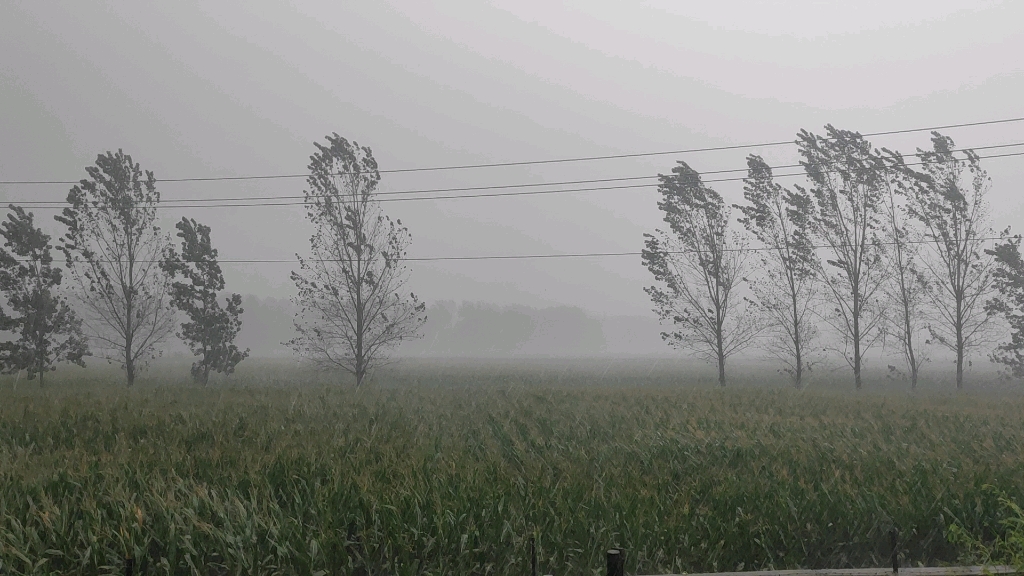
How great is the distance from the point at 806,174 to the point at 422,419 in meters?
25.1

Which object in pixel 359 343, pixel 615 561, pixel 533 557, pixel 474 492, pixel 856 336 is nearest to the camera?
pixel 615 561

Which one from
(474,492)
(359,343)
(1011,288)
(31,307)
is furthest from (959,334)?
(31,307)

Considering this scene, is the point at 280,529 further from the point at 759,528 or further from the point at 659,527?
the point at 759,528

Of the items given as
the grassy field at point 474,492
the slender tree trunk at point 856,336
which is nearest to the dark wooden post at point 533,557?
the grassy field at point 474,492

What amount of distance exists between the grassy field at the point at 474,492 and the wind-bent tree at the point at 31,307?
48.0 ft

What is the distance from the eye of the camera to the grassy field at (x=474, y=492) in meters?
5.80

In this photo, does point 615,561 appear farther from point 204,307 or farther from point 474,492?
point 204,307

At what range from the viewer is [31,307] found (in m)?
24.8

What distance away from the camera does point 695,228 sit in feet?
97.0

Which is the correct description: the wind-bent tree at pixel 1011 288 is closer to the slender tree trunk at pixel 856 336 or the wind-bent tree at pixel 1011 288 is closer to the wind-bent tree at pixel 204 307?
the slender tree trunk at pixel 856 336

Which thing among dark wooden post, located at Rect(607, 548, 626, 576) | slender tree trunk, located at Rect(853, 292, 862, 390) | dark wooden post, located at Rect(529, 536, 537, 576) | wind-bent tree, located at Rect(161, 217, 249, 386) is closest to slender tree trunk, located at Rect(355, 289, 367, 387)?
wind-bent tree, located at Rect(161, 217, 249, 386)

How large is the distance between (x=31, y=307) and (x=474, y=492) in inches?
1040

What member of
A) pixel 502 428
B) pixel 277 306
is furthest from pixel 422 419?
pixel 277 306

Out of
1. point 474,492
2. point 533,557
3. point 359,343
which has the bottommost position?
point 474,492
